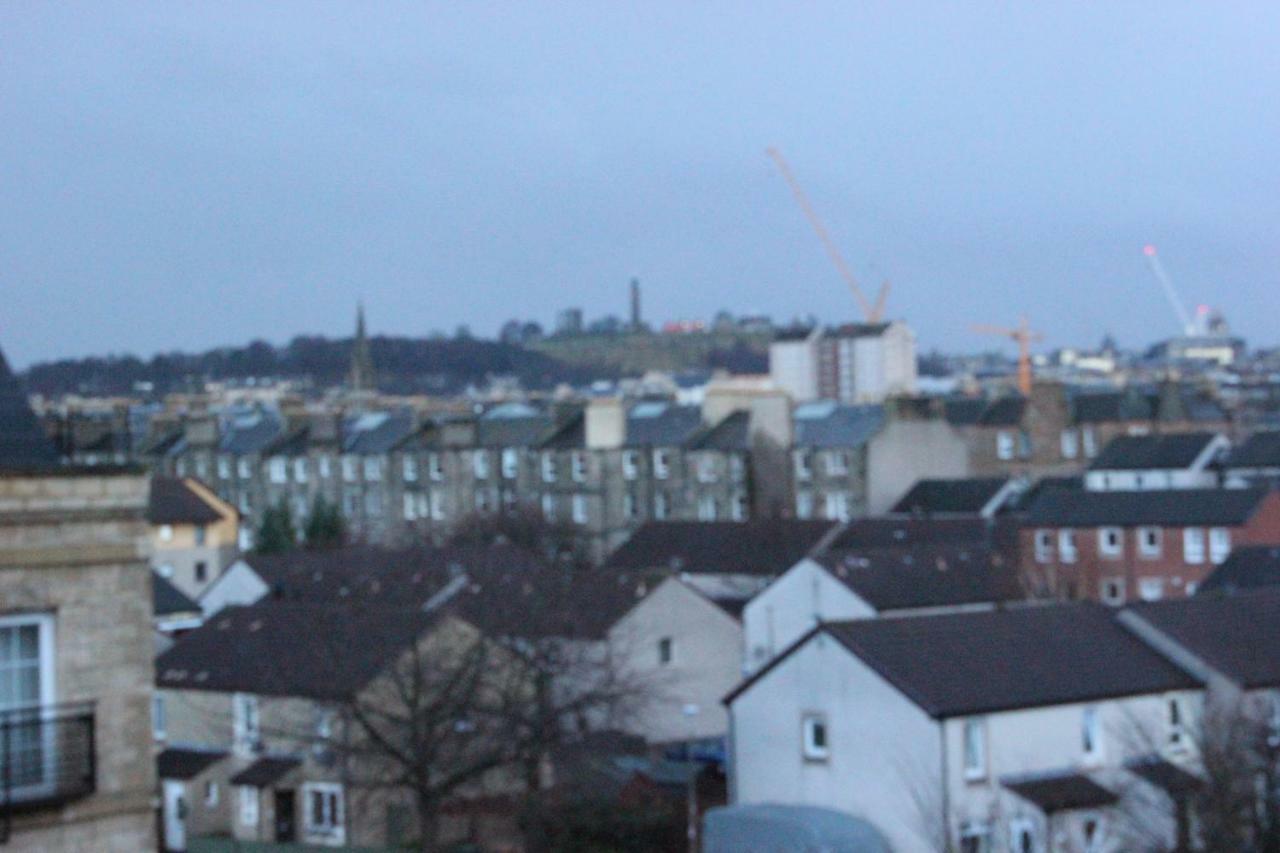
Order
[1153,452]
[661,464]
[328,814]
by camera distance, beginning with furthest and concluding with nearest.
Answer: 1. [661,464]
2. [1153,452]
3. [328,814]

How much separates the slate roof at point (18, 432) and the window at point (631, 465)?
76.8m

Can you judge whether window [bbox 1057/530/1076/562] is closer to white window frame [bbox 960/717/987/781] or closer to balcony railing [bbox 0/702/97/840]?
white window frame [bbox 960/717/987/781]

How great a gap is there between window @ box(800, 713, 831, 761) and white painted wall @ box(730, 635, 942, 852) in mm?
86

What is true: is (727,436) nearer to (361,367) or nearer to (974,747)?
(974,747)

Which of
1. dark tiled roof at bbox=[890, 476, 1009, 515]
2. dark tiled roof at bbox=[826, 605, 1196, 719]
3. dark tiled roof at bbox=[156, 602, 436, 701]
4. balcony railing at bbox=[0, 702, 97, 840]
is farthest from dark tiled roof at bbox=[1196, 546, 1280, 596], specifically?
balcony railing at bbox=[0, 702, 97, 840]

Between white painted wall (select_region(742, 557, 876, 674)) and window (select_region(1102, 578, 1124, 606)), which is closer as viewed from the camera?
white painted wall (select_region(742, 557, 876, 674))

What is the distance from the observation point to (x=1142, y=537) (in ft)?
207

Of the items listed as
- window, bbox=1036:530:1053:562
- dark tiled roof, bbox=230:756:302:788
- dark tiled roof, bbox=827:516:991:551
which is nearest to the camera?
dark tiled roof, bbox=230:756:302:788

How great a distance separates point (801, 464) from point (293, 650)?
48.7 meters

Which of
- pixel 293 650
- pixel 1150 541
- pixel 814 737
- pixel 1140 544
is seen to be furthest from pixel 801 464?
pixel 814 737

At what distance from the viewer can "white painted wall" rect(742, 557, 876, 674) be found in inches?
1965

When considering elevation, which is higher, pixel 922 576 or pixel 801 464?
pixel 801 464

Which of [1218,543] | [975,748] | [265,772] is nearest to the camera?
[975,748]

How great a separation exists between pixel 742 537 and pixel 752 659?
17.0 m
